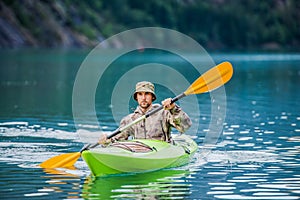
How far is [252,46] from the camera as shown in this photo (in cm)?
19075

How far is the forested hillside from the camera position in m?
114

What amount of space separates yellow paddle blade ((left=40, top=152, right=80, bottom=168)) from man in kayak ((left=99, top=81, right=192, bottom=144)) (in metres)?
0.76

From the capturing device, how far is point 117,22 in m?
160

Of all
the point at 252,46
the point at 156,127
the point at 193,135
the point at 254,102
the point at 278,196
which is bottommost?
the point at 278,196

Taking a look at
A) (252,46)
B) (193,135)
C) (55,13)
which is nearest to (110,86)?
(193,135)

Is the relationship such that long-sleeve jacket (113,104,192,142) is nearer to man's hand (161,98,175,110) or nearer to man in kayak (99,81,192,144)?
man in kayak (99,81,192,144)

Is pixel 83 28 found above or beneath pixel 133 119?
above

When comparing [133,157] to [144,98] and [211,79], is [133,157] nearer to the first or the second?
[144,98]

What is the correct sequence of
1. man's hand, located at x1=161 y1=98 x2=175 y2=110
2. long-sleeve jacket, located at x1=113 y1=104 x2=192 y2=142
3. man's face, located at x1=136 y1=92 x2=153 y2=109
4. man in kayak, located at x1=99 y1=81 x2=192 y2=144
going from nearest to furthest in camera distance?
man's hand, located at x1=161 y1=98 x2=175 y2=110 < man in kayak, located at x1=99 y1=81 x2=192 y2=144 < man's face, located at x1=136 y1=92 x2=153 y2=109 < long-sleeve jacket, located at x1=113 y1=104 x2=192 y2=142

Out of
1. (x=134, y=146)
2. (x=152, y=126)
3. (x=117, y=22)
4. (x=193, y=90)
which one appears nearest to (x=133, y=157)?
(x=134, y=146)

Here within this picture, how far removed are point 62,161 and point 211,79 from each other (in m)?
4.24

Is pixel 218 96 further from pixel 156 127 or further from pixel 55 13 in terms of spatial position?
pixel 55 13

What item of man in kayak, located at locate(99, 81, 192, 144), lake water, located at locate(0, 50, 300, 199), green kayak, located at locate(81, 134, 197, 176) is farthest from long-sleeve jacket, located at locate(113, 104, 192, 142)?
lake water, located at locate(0, 50, 300, 199)

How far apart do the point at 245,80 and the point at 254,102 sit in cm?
1777
